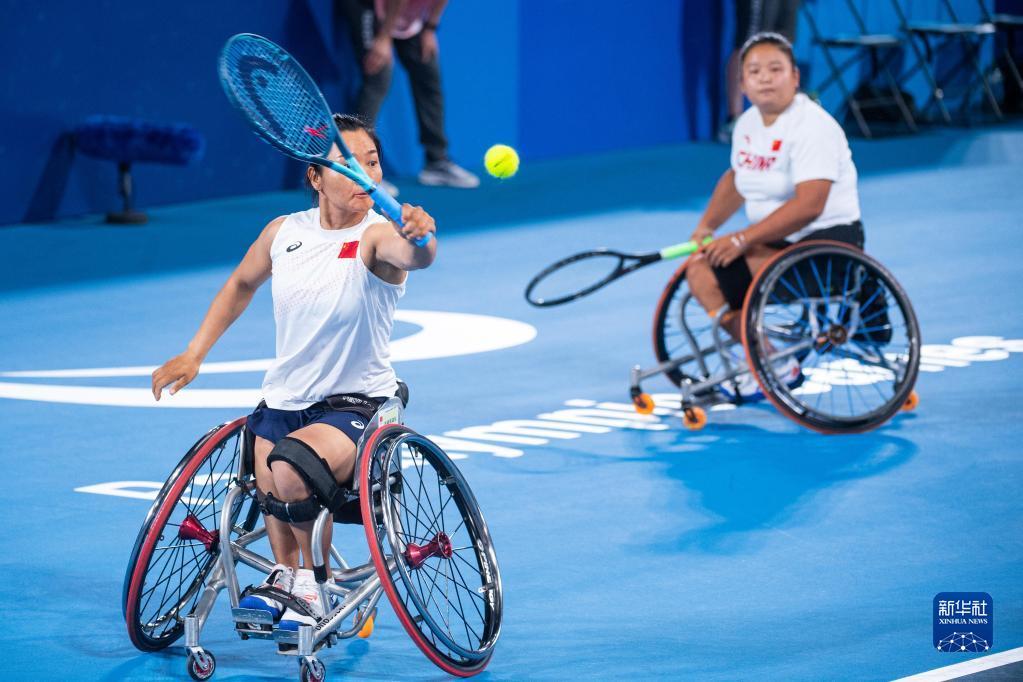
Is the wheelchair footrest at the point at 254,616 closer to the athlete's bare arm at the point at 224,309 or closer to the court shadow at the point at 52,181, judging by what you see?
the athlete's bare arm at the point at 224,309

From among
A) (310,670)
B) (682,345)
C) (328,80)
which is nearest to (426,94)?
(328,80)

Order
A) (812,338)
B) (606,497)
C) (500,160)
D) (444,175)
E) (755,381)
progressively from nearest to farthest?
(606,497) → (500,160) → (812,338) → (755,381) → (444,175)

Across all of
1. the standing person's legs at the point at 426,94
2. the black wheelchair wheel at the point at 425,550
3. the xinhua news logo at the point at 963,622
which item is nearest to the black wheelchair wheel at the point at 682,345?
the xinhua news logo at the point at 963,622

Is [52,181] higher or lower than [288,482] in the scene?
lower

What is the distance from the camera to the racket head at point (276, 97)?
3818mm

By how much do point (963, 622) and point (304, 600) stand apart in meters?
1.58

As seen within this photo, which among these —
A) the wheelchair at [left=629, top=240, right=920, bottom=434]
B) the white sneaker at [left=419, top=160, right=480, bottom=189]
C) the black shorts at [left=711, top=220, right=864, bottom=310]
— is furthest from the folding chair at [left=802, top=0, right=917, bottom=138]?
the black shorts at [left=711, top=220, right=864, bottom=310]

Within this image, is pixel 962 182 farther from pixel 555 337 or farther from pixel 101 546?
pixel 101 546

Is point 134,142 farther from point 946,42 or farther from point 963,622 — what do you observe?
point 946,42

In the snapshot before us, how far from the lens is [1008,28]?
16.8 m

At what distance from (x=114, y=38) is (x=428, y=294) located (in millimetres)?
3280

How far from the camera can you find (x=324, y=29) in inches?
469

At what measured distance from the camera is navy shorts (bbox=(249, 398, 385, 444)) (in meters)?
3.94

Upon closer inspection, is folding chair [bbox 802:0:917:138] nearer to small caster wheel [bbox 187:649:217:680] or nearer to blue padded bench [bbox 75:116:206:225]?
blue padded bench [bbox 75:116:206:225]
